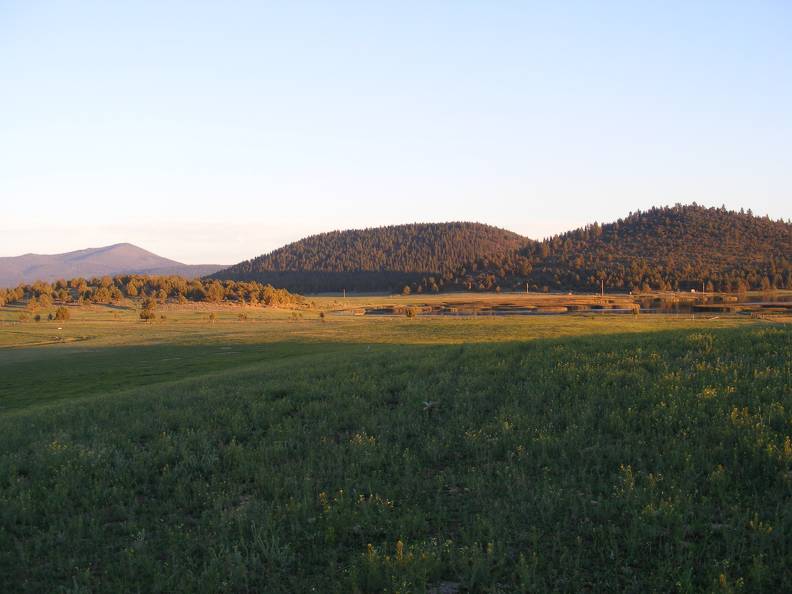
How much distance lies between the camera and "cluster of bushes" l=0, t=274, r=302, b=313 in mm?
101606

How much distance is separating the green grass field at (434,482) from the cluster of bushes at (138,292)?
321ft

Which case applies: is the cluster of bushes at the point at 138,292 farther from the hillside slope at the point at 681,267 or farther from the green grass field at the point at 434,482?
the green grass field at the point at 434,482

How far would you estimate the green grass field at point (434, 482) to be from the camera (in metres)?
6.35

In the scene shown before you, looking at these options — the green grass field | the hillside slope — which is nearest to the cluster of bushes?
the hillside slope

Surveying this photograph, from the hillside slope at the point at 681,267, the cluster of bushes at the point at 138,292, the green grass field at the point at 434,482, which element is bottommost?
the green grass field at the point at 434,482

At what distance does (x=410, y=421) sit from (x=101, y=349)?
41.9 m

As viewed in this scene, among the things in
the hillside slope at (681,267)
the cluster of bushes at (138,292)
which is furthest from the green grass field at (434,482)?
the hillside slope at (681,267)

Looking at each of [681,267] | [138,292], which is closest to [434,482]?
[138,292]

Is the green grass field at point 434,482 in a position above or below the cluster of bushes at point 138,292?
below

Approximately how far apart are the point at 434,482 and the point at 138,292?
116309 mm

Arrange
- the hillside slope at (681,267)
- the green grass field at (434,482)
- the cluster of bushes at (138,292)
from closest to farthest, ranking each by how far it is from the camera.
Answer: the green grass field at (434,482)
the cluster of bushes at (138,292)
the hillside slope at (681,267)

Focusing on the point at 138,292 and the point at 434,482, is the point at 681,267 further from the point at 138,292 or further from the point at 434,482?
the point at 434,482

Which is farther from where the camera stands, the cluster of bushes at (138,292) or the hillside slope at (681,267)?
the hillside slope at (681,267)

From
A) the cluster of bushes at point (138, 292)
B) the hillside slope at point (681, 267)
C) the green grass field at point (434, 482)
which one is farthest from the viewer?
the hillside slope at point (681, 267)
